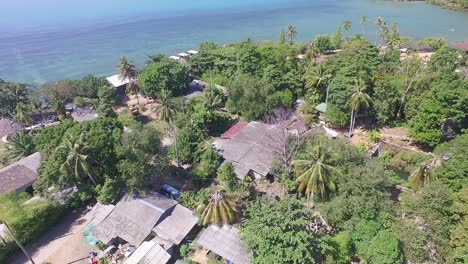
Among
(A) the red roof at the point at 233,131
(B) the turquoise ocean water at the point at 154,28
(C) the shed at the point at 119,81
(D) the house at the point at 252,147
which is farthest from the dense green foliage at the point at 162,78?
(B) the turquoise ocean water at the point at 154,28

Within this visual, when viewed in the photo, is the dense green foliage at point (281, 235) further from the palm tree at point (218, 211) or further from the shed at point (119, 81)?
the shed at point (119, 81)

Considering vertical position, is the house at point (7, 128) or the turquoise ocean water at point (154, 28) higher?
the turquoise ocean water at point (154, 28)

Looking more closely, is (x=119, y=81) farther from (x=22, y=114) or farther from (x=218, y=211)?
(x=218, y=211)

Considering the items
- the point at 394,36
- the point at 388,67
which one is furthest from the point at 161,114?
the point at 394,36

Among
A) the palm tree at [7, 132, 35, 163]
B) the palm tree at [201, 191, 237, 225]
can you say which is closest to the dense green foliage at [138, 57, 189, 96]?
the palm tree at [7, 132, 35, 163]

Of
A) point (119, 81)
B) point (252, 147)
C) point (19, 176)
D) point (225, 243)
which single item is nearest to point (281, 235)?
point (225, 243)

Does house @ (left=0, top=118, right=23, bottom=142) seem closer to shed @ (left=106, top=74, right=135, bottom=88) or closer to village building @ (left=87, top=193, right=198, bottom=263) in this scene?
shed @ (left=106, top=74, right=135, bottom=88)
